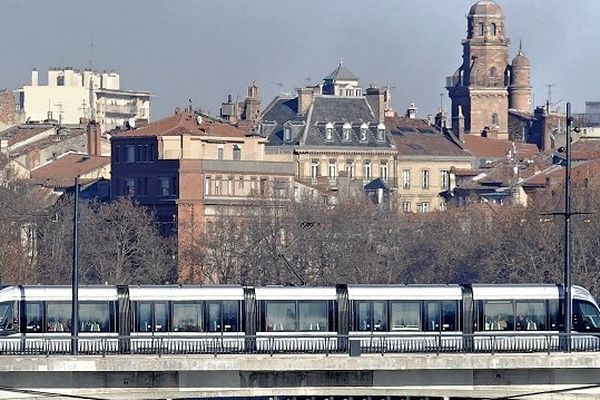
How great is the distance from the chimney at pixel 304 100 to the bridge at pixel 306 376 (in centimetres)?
11604

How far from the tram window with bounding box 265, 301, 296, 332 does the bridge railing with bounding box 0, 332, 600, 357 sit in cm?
254

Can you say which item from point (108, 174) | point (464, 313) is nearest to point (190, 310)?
point (464, 313)

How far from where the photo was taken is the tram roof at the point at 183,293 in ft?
235

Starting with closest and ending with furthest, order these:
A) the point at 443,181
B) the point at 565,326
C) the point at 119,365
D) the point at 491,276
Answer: the point at 119,365
the point at 565,326
the point at 491,276
the point at 443,181

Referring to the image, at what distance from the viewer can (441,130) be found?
641ft

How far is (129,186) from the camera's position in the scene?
158 metres

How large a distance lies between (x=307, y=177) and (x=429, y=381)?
11147 cm

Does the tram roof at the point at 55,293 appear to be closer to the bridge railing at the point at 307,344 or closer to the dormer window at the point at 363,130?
the bridge railing at the point at 307,344

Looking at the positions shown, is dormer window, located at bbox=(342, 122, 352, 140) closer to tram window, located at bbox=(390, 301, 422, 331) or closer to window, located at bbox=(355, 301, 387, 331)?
tram window, located at bbox=(390, 301, 422, 331)

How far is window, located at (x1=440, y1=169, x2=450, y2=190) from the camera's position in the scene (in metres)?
186

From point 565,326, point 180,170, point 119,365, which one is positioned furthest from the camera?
→ point 180,170

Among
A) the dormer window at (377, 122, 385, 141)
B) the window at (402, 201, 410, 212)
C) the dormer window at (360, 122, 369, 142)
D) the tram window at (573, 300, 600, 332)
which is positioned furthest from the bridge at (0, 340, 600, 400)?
the dormer window at (377, 122, 385, 141)

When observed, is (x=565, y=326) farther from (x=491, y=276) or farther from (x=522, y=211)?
(x=522, y=211)

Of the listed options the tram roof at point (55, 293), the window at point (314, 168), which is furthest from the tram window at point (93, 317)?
the window at point (314, 168)
